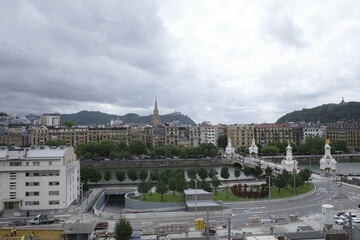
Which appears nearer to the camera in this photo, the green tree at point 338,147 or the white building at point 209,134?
the green tree at point 338,147

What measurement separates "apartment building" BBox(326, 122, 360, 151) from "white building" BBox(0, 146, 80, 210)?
95.4 meters

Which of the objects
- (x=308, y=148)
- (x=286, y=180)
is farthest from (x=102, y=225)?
(x=308, y=148)

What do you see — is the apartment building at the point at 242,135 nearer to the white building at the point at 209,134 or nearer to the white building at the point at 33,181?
the white building at the point at 209,134

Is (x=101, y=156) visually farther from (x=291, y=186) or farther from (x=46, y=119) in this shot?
(x=46, y=119)

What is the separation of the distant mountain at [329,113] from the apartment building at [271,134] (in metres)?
50.8

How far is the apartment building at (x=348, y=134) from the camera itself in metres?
109

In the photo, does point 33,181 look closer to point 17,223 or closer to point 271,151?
point 17,223

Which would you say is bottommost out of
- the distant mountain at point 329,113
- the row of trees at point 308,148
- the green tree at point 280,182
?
the green tree at point 280,182

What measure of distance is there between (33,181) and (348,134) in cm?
10020

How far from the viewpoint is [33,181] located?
33.4 m

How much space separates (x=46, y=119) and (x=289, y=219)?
176620 mm

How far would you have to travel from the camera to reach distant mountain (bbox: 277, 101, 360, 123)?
6191 inches

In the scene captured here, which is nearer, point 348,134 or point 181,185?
point 181,185

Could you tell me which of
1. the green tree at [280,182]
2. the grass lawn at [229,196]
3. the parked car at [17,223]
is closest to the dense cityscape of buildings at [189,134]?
the grass lawn at [229,196]
